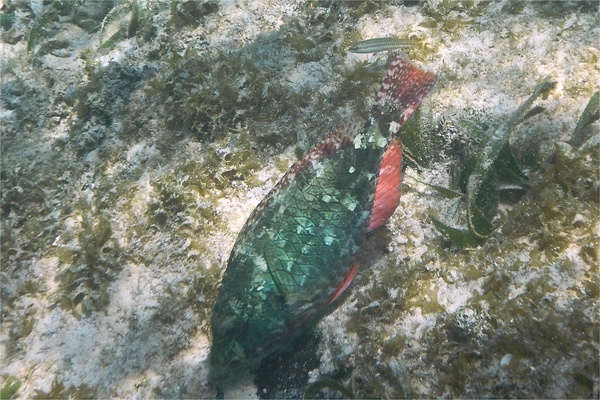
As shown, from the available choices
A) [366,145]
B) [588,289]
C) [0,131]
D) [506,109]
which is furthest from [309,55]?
[0,131]

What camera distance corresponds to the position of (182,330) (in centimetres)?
251

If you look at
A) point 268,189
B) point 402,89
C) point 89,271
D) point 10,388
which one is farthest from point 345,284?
point 10,388

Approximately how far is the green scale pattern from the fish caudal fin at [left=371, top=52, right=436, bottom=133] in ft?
1.90

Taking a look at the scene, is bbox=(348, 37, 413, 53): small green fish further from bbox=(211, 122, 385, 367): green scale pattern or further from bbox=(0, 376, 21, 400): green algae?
bbox=(0, 376, 21, 400): green algae

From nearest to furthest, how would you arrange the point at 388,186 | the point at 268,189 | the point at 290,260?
the point at 290,260 → the point at 388,186 → the point at 268,189

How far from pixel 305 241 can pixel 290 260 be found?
0.14 metres

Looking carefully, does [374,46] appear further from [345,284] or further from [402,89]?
[345,284]

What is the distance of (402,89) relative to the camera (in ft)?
8.44

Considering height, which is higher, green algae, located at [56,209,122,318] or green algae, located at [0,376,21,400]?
green algae, located at [56,209,122,318]

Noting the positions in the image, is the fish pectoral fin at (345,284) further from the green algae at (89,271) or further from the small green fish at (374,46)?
the small green fish at (374,46)

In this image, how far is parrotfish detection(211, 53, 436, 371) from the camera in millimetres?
2057

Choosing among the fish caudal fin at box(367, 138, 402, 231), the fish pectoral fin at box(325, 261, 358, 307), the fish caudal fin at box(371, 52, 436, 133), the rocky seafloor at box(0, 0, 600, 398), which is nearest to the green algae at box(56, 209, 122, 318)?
the rocky seafloor at box(0, 0, 600, 398)

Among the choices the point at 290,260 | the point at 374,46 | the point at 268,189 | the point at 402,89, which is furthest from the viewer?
the point at 374,46

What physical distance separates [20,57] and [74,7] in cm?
95
